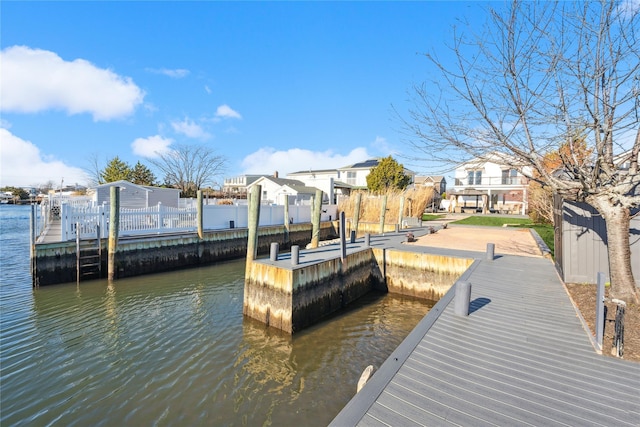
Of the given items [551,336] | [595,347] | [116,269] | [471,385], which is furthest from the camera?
[116,269]

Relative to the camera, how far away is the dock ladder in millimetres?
10562

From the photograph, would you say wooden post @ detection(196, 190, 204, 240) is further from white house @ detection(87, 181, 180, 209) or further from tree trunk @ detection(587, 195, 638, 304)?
tree trunk @ detection(587, 195, 638, 304)

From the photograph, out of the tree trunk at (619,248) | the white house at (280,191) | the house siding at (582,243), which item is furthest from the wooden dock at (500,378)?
the white house at (280,191)

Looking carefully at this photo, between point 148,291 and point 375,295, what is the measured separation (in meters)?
7.38

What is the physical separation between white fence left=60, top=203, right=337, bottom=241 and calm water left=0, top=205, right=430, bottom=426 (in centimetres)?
249

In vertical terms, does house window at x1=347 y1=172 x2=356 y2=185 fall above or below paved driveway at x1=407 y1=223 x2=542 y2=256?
above

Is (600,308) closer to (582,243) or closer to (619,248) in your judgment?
(619,248)

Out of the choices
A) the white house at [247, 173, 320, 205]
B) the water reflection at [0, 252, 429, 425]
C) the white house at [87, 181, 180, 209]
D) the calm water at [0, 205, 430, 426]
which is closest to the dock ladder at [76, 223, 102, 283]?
the calm water at [0, 205, 430, 426]

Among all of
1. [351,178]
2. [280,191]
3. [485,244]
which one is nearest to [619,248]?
[485,244]

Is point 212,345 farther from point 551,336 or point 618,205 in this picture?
point 618,205

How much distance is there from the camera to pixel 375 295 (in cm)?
1023

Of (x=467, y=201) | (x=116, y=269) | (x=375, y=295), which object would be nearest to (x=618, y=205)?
(x=375, y=295)

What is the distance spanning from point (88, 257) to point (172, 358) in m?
7.38

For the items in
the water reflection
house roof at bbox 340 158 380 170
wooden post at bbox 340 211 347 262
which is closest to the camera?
the water reflection
